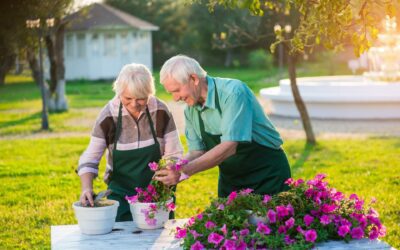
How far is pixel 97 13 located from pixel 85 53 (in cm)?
283

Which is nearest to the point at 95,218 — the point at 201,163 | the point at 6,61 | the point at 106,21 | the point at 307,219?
the point at 201,163

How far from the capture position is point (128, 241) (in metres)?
3.59

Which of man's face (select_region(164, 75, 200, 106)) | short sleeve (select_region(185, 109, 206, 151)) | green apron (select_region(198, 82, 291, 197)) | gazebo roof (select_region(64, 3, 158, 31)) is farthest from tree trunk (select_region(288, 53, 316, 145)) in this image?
gazebo roof (select_region(64, 3, 158, 31))

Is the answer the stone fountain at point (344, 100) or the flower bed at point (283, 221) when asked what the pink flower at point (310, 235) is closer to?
the flower bed at point (283, 221)

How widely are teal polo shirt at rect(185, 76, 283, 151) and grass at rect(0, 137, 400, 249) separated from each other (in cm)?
146

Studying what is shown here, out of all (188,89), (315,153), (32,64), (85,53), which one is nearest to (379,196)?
(315,153)

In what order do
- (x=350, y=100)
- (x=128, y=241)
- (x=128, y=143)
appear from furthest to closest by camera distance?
(x=350, y=100) → (x=128, y=143) → (x=128, y=241)

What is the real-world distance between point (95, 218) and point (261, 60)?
3485 centimetres

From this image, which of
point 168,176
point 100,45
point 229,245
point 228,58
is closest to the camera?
point 229,245

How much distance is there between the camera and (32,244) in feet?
19.7

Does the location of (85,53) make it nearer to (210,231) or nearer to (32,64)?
(32,64)

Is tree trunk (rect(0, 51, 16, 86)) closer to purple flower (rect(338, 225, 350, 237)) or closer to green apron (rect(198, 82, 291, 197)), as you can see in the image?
green apron (rect(198, 82, 291, 197))

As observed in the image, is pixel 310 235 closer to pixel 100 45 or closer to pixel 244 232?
pixel 244 232

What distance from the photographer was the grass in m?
6.66
